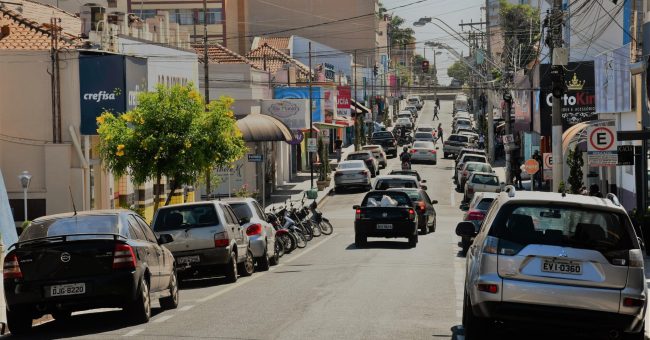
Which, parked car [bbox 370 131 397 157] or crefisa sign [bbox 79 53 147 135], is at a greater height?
crefisa sign [bbox 79 53 147 135]

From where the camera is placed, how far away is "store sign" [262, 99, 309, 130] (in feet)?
211

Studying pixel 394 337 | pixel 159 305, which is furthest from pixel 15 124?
pixel 394 337

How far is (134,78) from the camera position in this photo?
40.8 meters

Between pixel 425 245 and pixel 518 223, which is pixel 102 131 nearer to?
pixel 425 245

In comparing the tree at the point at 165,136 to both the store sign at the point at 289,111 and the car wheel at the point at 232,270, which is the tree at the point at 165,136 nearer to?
the car wheel at the point at 232,270

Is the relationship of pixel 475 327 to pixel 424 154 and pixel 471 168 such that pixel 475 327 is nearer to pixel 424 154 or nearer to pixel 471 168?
pixel 471 168

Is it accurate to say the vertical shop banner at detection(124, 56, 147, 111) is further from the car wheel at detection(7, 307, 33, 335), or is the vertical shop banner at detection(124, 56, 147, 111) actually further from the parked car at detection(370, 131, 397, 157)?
the parked car at detection(370, 131, 397, 157)

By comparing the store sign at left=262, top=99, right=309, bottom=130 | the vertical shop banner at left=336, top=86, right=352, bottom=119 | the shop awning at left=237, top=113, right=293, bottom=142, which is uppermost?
the vertical shop banner at left=336, top=86, right=352, bottom=119

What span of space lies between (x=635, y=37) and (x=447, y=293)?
62.1 ft

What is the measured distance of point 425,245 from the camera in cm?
3506

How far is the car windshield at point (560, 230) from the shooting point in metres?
11.9

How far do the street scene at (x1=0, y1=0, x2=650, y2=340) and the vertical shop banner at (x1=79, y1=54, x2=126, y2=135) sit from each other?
58 mm

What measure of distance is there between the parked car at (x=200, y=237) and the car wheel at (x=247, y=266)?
1.60 metres

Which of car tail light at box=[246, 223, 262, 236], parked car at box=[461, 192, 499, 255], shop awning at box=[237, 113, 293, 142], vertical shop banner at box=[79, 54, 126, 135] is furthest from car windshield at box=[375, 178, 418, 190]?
car tail light at box=[246, 223, 262, 236]
